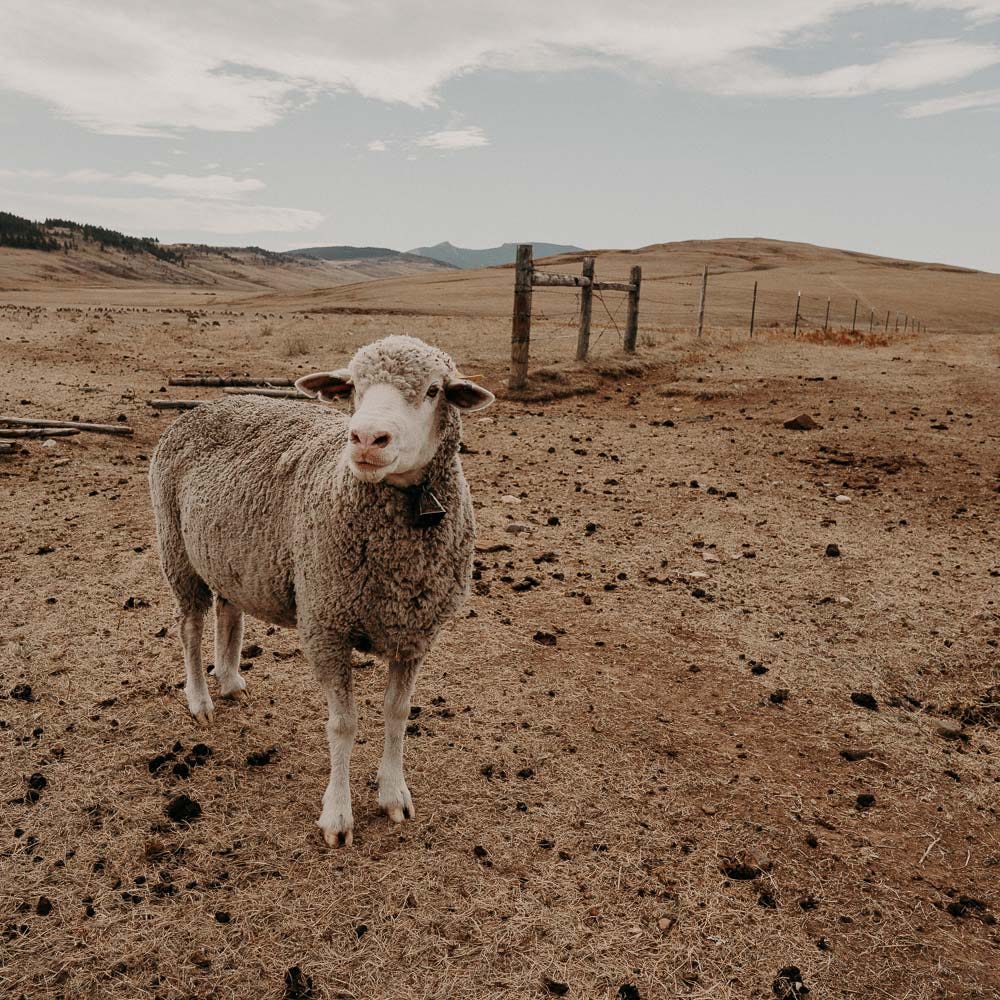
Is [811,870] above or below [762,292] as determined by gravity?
below

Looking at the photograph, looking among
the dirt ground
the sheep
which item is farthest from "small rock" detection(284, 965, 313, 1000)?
the sheep

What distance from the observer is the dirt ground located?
10.1ft

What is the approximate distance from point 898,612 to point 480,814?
4027 mm

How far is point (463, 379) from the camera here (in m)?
3.54

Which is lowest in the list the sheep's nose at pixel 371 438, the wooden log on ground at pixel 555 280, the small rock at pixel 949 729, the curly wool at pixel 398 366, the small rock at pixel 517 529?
the small rock at pixel 949 729

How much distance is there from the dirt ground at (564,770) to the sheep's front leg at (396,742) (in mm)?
109

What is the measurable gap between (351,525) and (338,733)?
1.07 meters

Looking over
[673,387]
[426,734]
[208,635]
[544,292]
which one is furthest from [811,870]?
[544,292]

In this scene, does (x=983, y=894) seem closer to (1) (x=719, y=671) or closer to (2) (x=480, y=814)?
(1) (x=719, y=671)

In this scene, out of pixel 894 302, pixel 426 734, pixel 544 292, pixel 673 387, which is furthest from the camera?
pixel 894 302

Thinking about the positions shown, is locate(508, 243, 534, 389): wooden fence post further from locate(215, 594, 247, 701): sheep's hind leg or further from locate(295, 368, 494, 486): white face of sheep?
locate(295, 368, 494, 486): white face of sheep

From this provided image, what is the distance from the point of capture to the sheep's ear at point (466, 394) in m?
3.45

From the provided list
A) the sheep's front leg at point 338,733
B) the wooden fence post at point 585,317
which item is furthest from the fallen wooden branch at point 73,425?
the wooden fence post at point 585,317

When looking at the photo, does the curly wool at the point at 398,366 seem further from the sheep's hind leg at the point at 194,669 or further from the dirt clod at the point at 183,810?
the dirt clod at the point at 183,810
